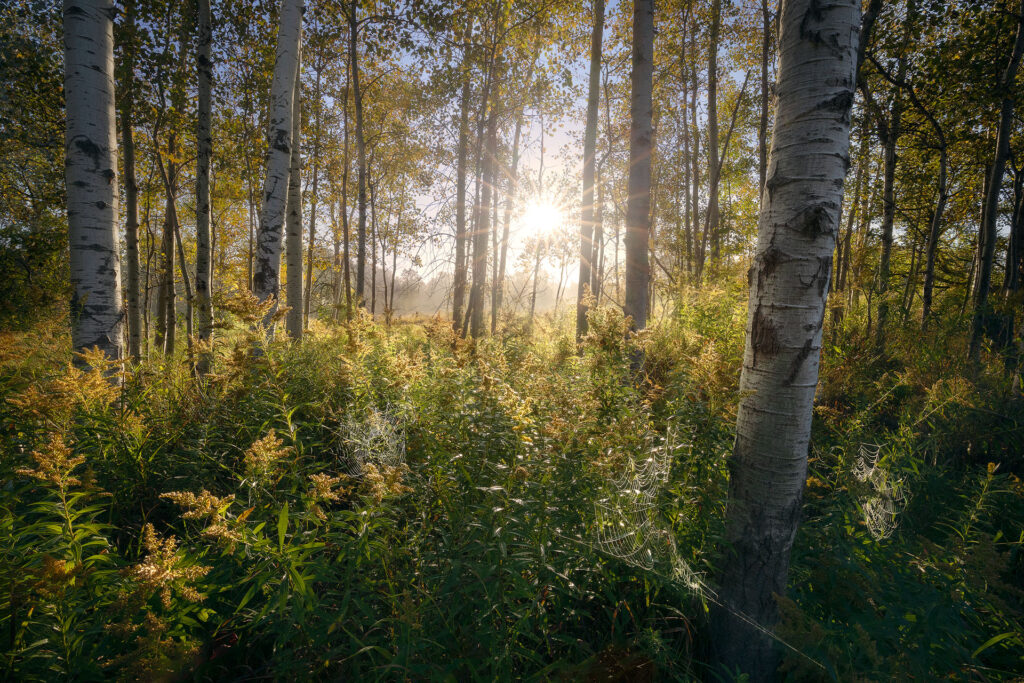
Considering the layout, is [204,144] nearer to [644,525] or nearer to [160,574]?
[160,574]

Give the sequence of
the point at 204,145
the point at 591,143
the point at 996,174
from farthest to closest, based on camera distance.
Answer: the point at 591,143 < the point at 204,145 < the point at 996,174

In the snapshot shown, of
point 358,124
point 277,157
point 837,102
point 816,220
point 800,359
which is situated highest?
point 358,124

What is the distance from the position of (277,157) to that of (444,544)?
5147 millimetres

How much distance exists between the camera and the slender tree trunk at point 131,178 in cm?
609

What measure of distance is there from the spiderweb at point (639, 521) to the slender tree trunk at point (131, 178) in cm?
611

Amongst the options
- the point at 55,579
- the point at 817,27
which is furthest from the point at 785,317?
the point at 55,579

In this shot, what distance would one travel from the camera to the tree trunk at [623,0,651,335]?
16.6ft

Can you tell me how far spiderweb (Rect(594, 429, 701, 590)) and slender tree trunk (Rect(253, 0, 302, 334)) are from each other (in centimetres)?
465

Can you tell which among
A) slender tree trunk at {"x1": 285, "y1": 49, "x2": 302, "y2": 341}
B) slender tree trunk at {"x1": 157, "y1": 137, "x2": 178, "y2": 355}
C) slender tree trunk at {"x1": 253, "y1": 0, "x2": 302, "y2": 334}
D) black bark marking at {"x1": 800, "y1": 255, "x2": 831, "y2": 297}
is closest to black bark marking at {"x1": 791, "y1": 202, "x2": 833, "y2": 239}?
black bark marking at {"x1": 800, "y1": 255, "x2": 831, "y2": 297}

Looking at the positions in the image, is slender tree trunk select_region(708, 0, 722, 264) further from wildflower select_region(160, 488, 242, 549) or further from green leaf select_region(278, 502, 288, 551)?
wildflower select_region(160, 488, 242, 549)

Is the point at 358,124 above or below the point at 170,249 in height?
above

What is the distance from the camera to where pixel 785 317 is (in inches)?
67.9

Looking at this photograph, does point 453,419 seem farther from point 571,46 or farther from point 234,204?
point 234,204

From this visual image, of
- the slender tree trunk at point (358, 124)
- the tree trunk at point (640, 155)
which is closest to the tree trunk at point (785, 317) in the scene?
the tree trunk at point (640, 155)
